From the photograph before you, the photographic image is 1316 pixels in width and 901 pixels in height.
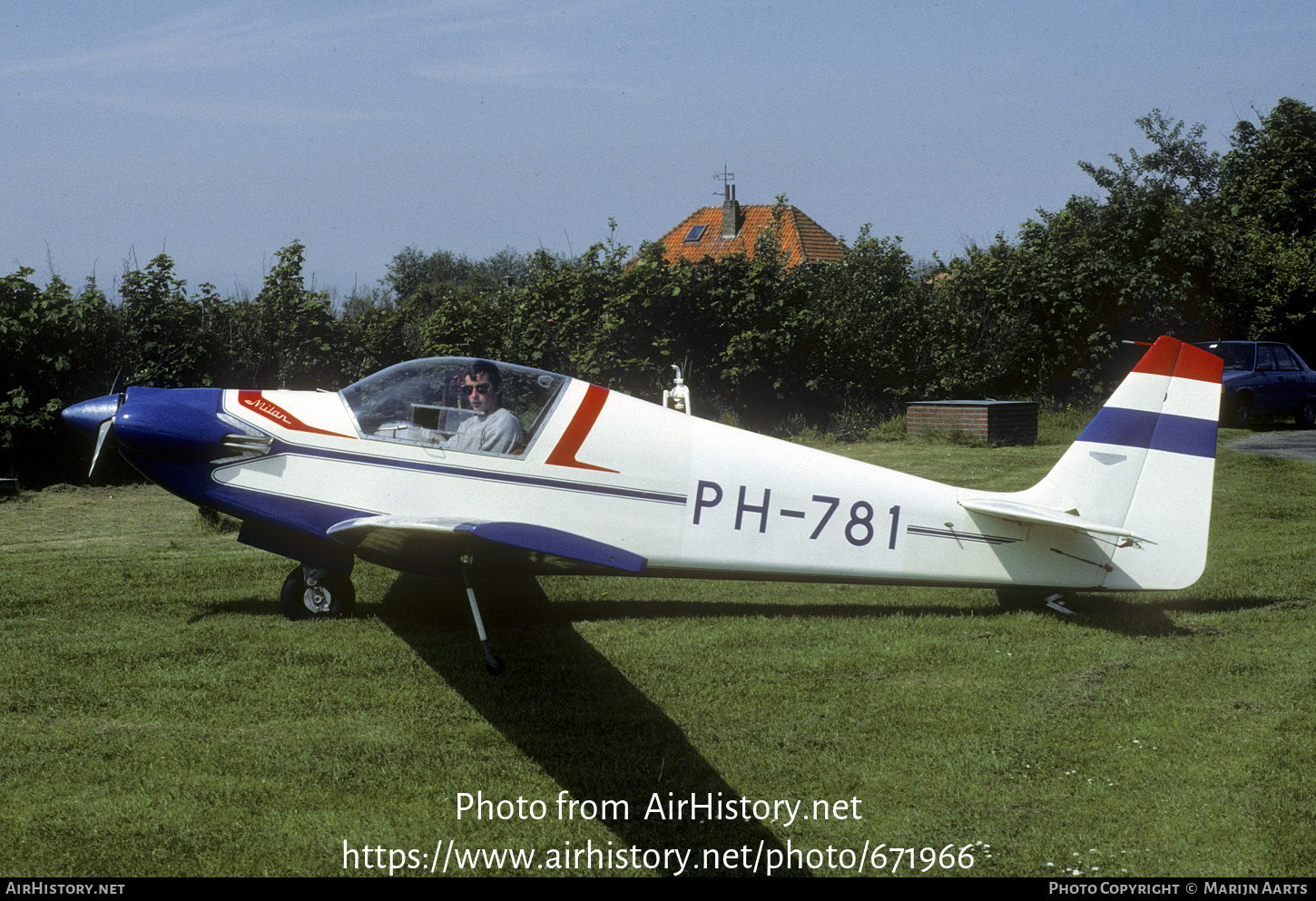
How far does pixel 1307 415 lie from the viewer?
20328mm

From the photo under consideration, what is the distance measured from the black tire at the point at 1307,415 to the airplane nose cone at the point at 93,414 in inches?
840

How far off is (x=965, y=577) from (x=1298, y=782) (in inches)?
102

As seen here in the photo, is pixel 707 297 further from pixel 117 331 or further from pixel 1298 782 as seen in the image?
pixel 1298 782

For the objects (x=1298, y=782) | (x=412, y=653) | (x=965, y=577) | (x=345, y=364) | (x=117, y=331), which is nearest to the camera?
(x=1298, y=782)

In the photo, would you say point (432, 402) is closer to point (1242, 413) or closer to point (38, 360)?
point (38, 360)

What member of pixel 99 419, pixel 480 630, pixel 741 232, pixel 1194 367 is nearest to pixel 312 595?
pixel 99 419

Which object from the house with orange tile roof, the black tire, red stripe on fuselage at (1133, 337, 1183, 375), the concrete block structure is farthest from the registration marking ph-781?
the house with orange tile roof

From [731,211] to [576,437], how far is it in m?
32.7

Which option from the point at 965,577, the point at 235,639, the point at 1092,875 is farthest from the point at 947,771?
the point at 235,639

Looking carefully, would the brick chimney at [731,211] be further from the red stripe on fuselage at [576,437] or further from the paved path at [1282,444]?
the red stripe on fuselage at [576,437]

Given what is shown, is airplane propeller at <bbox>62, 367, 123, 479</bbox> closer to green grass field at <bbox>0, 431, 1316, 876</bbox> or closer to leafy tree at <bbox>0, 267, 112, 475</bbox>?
green grass field at <bbox>0, 431, 1316, 876</bbox>

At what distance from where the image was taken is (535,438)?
6.62 metres

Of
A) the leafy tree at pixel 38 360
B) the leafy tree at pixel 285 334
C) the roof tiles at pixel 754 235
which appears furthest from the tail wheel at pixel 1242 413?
the leafy tree at pixel 38 360
